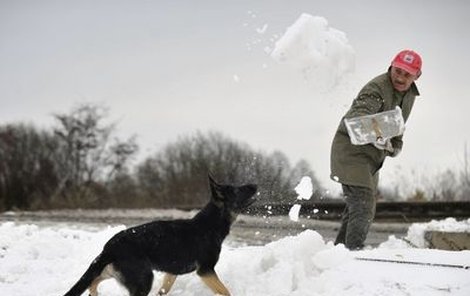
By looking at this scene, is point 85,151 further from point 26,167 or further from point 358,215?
point 358,215

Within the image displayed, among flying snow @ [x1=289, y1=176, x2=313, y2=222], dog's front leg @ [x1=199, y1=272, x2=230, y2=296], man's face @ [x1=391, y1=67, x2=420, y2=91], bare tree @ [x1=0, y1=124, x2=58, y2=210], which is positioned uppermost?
man's face @ [x1=391, y1=67, x2=420, y2=91]

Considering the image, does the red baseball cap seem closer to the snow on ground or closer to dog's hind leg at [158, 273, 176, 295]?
the snow on ground

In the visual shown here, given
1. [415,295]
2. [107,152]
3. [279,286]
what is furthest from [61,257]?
[107,152]

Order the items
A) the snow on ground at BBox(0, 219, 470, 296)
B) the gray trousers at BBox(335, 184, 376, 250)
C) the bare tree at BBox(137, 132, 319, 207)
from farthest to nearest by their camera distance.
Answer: the bare tree at BBox(137, 132, 319, 207), the gray trousers at BBox(335, 184, 376, 250), the snow on ground at BBox(0, 219, 470, 296)

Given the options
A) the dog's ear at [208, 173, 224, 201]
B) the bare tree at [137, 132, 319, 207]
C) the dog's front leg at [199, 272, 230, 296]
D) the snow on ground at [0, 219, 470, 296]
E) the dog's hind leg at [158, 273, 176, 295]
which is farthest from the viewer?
the bare tree at [137, 132, 319, 207]

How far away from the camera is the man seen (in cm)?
739

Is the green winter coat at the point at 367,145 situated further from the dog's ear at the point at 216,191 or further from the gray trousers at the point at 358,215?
the dog's ear at the point at 216,191

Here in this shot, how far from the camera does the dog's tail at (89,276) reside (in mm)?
5812

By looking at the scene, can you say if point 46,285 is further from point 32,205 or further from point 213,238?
point 32,205

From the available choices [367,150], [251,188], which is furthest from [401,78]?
[251,188]

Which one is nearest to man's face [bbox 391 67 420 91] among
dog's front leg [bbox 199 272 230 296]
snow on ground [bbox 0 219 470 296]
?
snow on ground [bbox 0 219 470 296]

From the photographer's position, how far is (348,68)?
8766 mm

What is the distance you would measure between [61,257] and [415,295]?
5299 millimetres

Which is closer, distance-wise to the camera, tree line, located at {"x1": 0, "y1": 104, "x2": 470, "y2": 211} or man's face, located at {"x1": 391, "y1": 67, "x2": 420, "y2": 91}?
man's face, located at {"x1": 391, "y1": 67, "x2": 420, "y2": 91}
